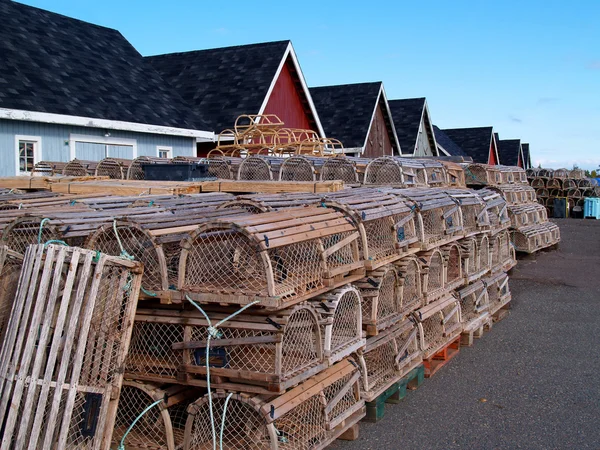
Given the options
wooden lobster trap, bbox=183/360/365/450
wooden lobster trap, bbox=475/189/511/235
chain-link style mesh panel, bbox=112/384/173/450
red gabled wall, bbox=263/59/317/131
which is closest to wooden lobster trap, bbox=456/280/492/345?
wooden lobster trap, bbox=475/189/511/235

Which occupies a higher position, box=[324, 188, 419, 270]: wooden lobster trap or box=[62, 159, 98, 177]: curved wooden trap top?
box=[62, 159, 98, 177]: curved wooden trap top

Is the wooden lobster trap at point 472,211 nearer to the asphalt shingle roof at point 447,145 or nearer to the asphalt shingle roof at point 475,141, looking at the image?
the asphalt shingle roof at point 447,145

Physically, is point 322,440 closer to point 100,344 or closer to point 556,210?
point 100,344

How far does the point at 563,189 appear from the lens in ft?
94.5

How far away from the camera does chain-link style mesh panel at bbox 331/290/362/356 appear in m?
5.33

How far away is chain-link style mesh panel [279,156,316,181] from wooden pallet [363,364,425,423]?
3.49 metres

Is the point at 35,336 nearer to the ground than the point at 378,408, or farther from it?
farther from it

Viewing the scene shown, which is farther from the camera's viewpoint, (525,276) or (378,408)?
(525,276)

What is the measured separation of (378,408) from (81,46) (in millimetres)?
13919

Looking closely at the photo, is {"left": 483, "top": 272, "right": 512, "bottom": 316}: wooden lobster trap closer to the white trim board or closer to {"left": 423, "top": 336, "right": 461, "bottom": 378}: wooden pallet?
{"left": 423, "top": 336, "right": 461, "bottom": 378}: wooden pallet

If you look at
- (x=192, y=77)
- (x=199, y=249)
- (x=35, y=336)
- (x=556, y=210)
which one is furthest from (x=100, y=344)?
(x=556, y=210)

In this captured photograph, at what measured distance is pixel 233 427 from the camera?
4.60 meters

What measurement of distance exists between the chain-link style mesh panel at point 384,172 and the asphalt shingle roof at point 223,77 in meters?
8.86

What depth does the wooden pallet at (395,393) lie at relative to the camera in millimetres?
5898
